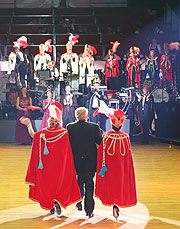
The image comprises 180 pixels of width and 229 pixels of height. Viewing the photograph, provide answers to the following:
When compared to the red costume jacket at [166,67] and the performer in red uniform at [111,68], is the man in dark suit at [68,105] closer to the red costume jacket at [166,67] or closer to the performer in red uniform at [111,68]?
the performer in red uniform at [111,68]

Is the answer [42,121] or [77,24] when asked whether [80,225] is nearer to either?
[42,121]

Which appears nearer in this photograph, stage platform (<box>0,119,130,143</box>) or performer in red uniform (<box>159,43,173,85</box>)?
stage platform (<box>0,119,130,143</box>)

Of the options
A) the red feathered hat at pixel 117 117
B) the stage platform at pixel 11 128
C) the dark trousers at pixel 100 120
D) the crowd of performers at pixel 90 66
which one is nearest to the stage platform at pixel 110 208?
the red feathered hat at pixel 117 117

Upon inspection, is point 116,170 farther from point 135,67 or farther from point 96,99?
point 135,67

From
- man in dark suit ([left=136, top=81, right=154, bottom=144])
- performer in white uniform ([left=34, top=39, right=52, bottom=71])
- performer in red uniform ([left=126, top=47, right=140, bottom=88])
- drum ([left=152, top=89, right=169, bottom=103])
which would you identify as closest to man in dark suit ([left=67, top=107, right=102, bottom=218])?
man in dark suit ([left=136, top=81, right=154, bottom=144])

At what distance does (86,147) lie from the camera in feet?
14.7

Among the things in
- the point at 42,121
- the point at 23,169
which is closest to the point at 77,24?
the point at 42,121

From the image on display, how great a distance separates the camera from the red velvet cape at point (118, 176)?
4449mm

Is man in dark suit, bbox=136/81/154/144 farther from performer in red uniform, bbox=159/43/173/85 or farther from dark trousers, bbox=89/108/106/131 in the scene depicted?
performer in red uniform, bbox=159/43/173/85

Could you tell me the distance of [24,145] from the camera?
11086 millimetres

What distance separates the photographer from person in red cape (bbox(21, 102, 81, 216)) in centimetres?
450

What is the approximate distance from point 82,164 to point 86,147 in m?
0.16

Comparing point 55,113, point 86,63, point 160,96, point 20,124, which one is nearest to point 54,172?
point 55,113

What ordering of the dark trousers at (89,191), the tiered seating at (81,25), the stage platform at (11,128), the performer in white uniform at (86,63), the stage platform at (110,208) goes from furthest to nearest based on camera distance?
1. the tiered seating at (81,25)
2. the performer in white uniform at (86,63)
3. the stage platform at (11,128)
4. the dark trousers at (89,191)
5. the stage platform at (110,208)
